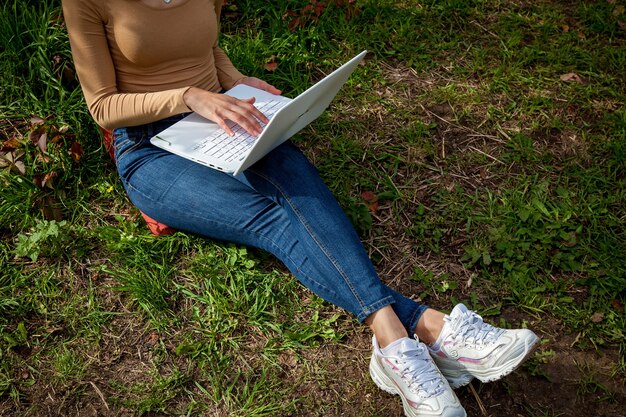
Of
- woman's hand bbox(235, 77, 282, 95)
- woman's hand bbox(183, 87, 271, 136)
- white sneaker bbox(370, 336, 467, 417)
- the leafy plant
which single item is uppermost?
woman's hand bbox(183, 87, 271, 136)

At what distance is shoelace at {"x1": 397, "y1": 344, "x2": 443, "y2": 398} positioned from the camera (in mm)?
2176

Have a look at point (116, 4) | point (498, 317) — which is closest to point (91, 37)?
point (116, 4)

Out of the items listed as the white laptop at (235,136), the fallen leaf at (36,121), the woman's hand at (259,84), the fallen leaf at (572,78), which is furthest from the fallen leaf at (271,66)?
the fallen leaf at (572,78)

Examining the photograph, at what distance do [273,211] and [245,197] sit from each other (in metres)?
0.13

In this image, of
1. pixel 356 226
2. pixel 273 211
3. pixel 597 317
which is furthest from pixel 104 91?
pixel 597 317

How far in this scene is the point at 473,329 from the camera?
90.8 inches

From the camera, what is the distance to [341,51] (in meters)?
3.93

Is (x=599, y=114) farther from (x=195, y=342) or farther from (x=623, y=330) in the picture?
(x=195, y=342)

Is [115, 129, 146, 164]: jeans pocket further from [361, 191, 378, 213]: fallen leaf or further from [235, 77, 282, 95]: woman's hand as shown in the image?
[361, 191, 378, 213]: fallen leaf

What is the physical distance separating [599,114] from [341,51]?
5.24 feet

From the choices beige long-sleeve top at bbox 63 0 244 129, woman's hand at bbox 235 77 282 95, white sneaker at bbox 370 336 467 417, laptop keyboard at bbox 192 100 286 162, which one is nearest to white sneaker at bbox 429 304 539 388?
white sneaker at bbox 370 336 467 417

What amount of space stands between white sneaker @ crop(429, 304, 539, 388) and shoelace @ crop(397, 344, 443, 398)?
12cm

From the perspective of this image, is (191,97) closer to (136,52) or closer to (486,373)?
(136,52)

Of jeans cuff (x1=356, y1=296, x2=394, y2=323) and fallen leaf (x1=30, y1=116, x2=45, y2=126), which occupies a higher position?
fallen leaf (x1=30, y1=116, x2=45, y2=126)
